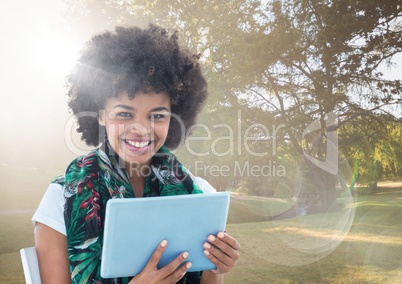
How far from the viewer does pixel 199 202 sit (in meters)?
1.25

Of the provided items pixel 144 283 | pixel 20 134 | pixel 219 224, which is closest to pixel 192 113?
pixel 219 224

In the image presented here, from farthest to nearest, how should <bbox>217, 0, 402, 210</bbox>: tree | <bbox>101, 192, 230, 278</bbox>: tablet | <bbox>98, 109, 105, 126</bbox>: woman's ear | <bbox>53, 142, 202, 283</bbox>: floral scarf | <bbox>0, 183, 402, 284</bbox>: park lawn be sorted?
<bbox>217, 0, 402, 210</bbox>: tree < <bbox>0, 183, 402, 284</bbox>: park lawn < <bbox>98, 109, 105, 126</bbox>: woman's ear < <bbox>53, 142, 202, 283</bbox>: floral scarf < <bbox>101, 192, 230, 278</bbox>: tablet

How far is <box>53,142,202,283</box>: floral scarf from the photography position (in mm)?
1440

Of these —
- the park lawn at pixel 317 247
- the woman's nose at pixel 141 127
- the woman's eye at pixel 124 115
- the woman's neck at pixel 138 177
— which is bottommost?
the park lawn at pixel 317 247

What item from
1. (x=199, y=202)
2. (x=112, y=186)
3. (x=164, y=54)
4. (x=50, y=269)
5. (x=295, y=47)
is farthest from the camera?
(x=295, y=47)

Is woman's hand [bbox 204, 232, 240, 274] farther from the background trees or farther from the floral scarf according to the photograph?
the background trees

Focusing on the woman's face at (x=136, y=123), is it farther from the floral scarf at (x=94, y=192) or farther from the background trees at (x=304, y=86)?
the background trees at (x=304, y=86)

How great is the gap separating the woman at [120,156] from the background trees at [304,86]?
25.3ft

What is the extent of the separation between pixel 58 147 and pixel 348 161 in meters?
7.60

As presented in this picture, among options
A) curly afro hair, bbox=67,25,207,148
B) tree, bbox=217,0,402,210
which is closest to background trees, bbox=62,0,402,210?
tree, bbox=217,0,402,210

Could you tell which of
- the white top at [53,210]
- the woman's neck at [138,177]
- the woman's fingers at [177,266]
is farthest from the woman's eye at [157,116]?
the woman's fingers at [177,266]

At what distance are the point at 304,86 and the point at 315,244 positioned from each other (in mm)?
4421

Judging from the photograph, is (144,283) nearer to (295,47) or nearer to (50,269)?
(50,269)

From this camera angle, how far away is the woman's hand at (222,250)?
133 cm
